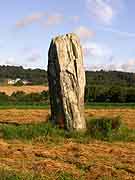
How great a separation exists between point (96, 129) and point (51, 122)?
1972mm

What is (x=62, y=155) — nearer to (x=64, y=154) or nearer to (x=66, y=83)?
(x=64, y=154)

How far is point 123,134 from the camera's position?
53.9 ft

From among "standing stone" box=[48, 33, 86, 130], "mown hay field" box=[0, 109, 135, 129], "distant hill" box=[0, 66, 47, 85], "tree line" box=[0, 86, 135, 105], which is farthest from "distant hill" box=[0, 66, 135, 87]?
"standing stone" box=[48, 33, 86, 130]

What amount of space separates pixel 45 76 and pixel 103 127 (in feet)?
334

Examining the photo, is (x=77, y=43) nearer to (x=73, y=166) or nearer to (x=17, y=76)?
(x=73, y=166)

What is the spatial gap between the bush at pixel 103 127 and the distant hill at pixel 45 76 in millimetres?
70092

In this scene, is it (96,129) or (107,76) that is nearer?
(96,129)

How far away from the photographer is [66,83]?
1758cm

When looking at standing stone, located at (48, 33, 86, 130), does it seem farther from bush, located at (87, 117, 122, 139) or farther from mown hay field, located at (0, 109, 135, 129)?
mown hay field, located at (0, 109, 135, 129)

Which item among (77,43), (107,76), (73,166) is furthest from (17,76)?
(73,166)

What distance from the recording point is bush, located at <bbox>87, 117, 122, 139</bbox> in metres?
16.2

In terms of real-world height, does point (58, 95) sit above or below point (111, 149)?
above

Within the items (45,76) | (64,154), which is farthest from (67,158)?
(45,76)

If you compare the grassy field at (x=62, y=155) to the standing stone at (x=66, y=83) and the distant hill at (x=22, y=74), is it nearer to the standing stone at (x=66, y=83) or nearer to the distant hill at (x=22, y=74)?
the standing stone at (x=66, y=83)
